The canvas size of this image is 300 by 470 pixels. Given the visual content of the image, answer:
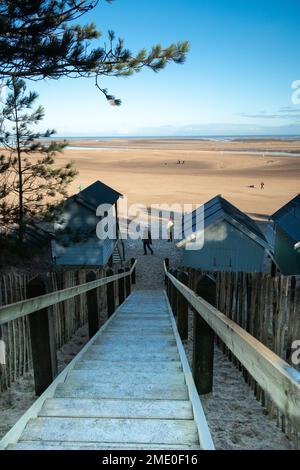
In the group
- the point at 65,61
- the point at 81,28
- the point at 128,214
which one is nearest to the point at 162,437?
the point at 65,61

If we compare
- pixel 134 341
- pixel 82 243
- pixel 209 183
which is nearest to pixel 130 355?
pixel 134 341

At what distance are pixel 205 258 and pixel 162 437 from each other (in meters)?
15.7

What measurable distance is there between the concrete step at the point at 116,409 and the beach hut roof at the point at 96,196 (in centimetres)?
1710

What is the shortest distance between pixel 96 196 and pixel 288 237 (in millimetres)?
11311

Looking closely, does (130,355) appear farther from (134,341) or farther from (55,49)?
(55,49)

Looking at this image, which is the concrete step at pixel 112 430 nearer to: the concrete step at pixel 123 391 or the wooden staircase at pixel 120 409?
the wooden staircase at pixel 120 409

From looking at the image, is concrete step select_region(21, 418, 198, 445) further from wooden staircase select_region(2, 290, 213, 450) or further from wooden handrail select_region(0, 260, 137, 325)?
wooden handrail select_region(0, 260, 137, 325)

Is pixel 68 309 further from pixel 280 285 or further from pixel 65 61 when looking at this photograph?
pixel 65 61

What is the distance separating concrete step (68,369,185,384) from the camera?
3.40 m

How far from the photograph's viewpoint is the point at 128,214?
110 ft

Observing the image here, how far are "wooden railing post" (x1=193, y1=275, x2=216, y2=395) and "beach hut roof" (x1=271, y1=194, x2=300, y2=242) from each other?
1538cm

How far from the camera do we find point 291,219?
61.6ft

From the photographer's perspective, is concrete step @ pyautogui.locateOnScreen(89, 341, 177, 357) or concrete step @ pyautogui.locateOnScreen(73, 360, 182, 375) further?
concrete step @ pyautogui.locateOnScreen(89, 341, 177, 357)

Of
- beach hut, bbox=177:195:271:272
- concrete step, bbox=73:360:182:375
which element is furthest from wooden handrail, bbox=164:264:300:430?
beach hut, bbox=177:195:271:272
